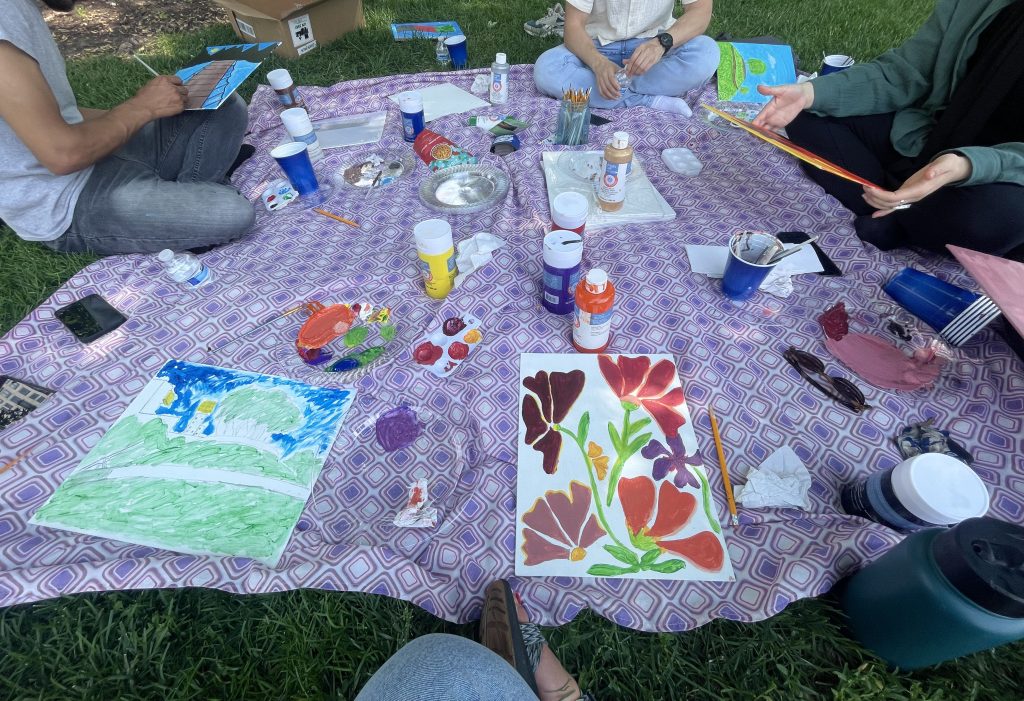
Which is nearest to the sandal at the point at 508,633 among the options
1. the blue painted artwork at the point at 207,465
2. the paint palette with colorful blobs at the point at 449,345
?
the blue painted artwork at the point at 207,465

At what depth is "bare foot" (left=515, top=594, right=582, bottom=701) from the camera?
1008 mm

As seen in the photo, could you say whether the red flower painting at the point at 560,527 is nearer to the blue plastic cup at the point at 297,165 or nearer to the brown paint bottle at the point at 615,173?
the brown paint bottle at the point at 615,173

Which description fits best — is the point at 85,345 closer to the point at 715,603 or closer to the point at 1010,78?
the point at 715,603

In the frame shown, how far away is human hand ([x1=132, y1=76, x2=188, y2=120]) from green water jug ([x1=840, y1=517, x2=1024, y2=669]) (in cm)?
267

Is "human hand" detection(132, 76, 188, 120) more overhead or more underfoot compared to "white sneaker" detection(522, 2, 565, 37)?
more overhead

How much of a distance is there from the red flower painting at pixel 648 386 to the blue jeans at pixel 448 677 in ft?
2.42

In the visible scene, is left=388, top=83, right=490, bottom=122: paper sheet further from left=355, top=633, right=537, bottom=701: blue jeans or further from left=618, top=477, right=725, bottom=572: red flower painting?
left=355, top=633, right=537, bottom=701: blue jeans

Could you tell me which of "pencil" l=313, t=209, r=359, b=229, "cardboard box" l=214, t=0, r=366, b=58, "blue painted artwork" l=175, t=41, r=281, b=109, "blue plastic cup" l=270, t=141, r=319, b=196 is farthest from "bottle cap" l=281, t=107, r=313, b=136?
"cardboard box" l=214, t=0, r=366, b=58

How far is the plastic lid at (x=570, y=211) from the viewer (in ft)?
4.96

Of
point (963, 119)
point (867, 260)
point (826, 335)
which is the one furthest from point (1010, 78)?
point (826, 335)

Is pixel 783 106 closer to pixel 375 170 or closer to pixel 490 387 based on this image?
pixel 490 387

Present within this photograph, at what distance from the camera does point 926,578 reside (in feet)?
2.79

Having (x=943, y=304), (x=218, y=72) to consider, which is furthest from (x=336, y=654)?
(x=218, y=72)

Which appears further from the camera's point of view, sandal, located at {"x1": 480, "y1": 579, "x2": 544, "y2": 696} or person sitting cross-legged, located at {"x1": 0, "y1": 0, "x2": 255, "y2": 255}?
person sitting cross-legged, located at {"x1": 0, "y1": 0, "x2": 255, "y2": 255}
